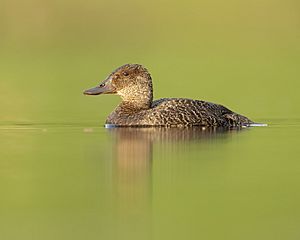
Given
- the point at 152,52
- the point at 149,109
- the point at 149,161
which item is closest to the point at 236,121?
the point at 149,109

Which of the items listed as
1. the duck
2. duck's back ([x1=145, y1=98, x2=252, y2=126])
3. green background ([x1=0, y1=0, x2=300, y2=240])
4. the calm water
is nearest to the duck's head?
the duck

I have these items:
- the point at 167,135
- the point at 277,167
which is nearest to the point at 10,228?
the point at 277,167

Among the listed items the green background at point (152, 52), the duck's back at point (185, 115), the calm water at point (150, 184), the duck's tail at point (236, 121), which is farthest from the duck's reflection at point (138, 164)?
the green background at point (152, 52)

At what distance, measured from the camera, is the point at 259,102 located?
21453 mm

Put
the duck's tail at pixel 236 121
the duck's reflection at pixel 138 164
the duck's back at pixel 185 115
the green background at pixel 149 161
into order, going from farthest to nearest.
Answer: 1. the duck's tail at pixel 236 121
2. the duck's back at pixel 185 115
3. the duck's reflection at pixel 138 164
4. the green background at pixel 149 161

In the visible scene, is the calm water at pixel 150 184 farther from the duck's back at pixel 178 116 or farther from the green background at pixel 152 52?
the green background at pixel 152 52

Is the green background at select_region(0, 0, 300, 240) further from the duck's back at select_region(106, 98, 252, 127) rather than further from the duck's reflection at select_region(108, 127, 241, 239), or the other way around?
the duck's back at select_region(106, 98, 252, 127)

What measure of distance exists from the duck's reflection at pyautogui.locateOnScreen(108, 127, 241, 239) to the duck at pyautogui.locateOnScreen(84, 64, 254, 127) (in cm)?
23

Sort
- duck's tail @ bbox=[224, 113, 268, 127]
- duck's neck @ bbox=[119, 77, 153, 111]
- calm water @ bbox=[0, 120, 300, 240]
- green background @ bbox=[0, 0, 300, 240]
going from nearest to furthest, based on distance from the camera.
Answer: calm water @ bbox=[0, 120, 300, 240]
green background @ bbox=[0, 0, 300, 240]
duck's tail @ bbox=[224, 113, 268, 127]
duck's neck @ bbox=[119, 77, 153, 111]

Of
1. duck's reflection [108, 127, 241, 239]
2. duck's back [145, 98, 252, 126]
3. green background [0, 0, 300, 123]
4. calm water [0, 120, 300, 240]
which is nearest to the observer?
calm water [0, 120, 300, 240]

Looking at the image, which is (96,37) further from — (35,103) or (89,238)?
(89,238)

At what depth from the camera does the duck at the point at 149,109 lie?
16438 mm

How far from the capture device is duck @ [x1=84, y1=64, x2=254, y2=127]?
53.9 feet

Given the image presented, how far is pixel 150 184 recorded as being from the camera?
37.7 feet
